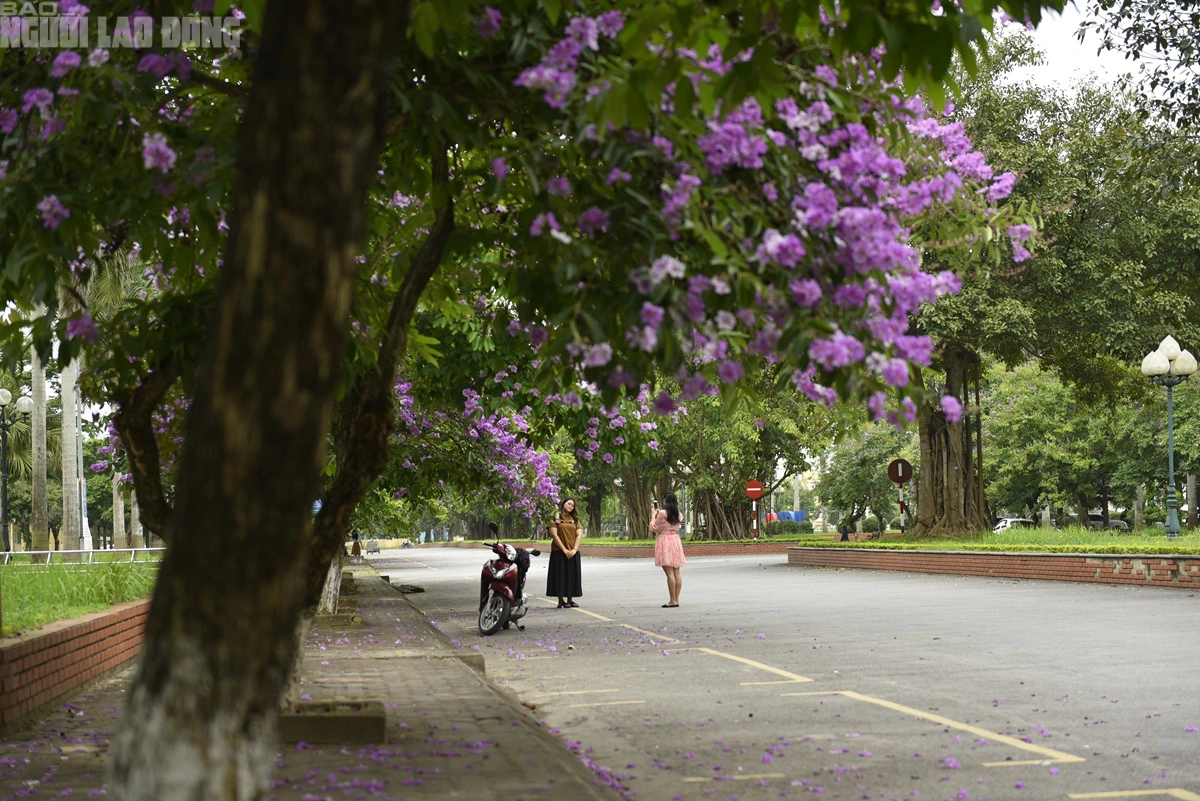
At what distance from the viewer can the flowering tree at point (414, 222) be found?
3199 mm

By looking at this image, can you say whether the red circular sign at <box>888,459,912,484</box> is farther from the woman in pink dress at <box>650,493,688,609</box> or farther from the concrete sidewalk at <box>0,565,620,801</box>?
the concrete sidewalk at <box>0,565,620,801</box>

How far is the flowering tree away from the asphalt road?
229cm

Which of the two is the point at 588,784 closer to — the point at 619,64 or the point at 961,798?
the point at 961,798

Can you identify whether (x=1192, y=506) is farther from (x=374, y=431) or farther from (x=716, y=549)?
(x=374, y=431)

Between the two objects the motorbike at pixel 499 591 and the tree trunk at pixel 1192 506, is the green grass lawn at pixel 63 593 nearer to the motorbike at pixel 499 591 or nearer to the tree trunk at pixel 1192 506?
the motorbike at pixel 499 591

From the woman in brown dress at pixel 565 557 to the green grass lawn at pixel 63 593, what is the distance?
22.8ft

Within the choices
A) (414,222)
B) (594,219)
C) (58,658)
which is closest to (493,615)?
(58,658)

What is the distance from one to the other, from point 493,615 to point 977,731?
992 cm

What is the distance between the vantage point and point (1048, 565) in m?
26.0

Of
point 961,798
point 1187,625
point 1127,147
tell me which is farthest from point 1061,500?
point 961,798

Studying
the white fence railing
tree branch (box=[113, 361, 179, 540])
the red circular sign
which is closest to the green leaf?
tree branch (box=[113, 361, 179, 540])

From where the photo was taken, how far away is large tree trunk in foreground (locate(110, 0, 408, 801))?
3172 mm

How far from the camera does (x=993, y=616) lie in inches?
685

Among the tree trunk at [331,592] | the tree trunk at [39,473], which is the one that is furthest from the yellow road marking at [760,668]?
the tree trunk at [39,473]
